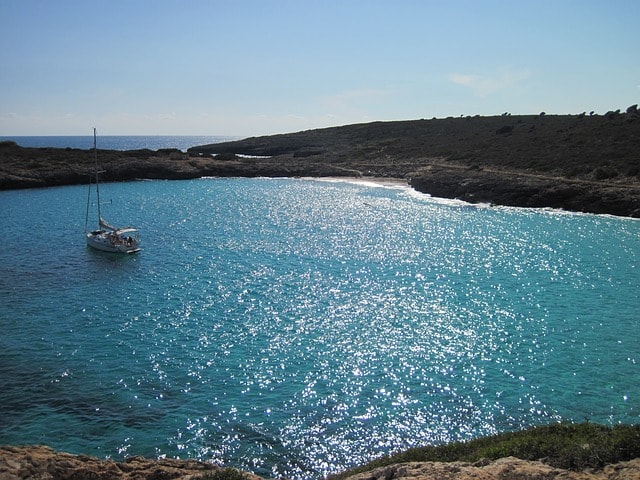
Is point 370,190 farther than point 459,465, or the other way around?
point 370,190

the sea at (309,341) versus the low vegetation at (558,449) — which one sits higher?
the low vegetation at (558,449)

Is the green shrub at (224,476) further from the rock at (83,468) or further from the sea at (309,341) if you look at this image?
the sea at (309,341)

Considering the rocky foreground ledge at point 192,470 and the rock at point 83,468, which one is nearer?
the rocky foreground ledge at point 192,470

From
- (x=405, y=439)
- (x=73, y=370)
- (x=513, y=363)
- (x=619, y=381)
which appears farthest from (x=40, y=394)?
(x=619, y=381)

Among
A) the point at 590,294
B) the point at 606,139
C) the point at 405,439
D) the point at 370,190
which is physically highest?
the point at 606,139

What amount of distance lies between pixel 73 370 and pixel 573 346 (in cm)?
2411

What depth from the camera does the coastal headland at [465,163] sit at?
6988 cm

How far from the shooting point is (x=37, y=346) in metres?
25.6

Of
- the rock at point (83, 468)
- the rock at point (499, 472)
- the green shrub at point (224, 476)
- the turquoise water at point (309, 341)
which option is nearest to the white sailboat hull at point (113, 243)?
the turquoise water at point (309, 341)

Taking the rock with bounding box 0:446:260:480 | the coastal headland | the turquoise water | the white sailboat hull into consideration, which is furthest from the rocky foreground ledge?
the coastal headland

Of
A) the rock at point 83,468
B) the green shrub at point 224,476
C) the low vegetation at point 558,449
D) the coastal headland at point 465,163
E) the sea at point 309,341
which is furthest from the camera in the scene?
the coastal headland at point 465,163

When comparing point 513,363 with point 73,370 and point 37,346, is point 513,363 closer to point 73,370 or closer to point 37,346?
point 73,370

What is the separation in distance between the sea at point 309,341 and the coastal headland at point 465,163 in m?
16.3

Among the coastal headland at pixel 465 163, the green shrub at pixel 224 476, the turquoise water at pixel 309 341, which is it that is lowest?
the turquoise water at pixel 309 341
